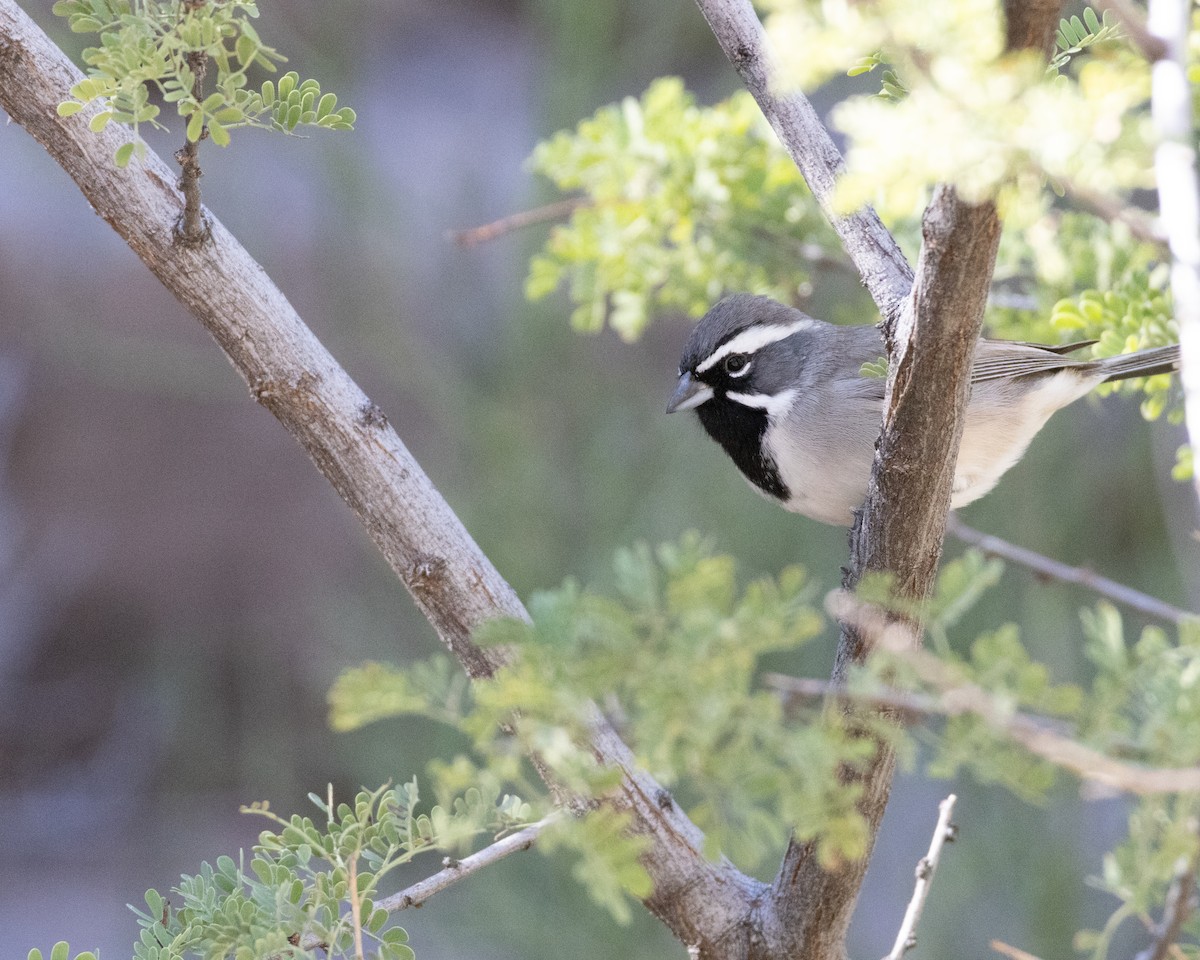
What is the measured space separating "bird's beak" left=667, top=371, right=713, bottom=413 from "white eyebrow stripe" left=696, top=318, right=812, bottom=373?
0.12ft

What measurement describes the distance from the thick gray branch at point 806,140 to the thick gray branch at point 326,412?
0.75 meters

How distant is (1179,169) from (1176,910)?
0.84 meters

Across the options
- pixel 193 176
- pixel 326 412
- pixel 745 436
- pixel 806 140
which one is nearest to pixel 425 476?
Answer: pixel 326 412

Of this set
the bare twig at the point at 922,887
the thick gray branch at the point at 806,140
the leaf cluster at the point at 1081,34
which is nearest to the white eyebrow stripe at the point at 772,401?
the thick gray branch at the point at 806,140

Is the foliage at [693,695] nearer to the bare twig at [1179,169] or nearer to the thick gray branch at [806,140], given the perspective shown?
the bare twig at [1179,169]

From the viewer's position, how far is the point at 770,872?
5.18 m

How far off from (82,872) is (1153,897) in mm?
7255

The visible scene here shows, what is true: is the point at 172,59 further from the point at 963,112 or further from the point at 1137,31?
the point at 1137,31

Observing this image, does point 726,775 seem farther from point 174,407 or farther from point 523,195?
point 174,407

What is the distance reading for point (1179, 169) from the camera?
0.94 meters

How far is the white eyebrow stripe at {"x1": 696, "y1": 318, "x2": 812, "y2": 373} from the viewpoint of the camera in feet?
9.78

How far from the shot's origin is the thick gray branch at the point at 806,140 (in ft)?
6.12

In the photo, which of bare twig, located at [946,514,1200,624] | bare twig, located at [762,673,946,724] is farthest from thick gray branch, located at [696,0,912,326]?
bare twig, located at [762,673,946,724]

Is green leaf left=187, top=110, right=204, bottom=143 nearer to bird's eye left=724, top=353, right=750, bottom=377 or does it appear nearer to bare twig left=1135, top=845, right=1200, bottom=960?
bare twig left=1135, top=845, right=1200, bottom=960
